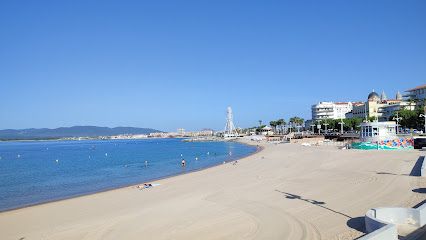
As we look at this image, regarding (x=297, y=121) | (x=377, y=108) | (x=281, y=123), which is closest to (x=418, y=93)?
(x=377, y=108)

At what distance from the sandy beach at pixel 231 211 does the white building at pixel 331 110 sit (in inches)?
5085

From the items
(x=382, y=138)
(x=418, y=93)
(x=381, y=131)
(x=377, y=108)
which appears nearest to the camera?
(x=382, y=138)

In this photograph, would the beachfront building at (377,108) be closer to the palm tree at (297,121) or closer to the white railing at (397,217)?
the palm tree at (297,121)

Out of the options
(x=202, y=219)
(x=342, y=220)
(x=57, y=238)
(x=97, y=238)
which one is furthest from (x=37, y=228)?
(x=342, y=220)

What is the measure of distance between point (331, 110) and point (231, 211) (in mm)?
140906

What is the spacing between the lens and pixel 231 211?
1531cm

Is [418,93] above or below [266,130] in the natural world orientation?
above

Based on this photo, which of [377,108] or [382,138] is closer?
[382,138]

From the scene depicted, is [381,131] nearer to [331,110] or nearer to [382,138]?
[382,138]

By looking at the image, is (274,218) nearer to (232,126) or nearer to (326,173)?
(326,173)

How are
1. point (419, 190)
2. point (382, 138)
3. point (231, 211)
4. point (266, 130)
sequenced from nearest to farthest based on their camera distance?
point (231, 211) < point (419, 190) < point (382, 138) < point (266, 130)

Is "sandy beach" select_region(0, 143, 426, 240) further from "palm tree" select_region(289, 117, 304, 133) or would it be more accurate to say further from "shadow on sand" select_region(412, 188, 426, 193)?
"palm tree" select_region(289, 117, 304, 133)

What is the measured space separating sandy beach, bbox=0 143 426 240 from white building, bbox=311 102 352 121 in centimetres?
12916

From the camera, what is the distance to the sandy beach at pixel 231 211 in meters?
12.4
